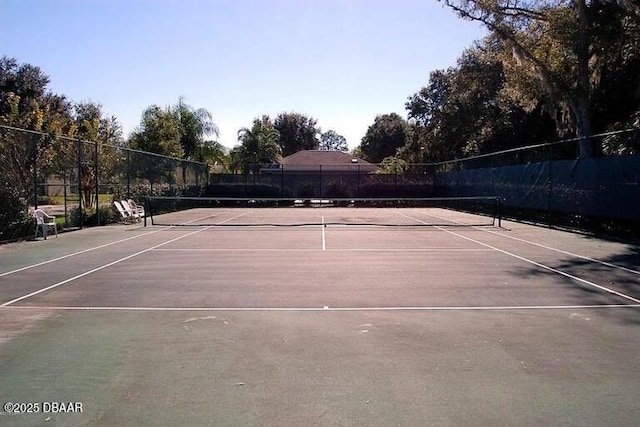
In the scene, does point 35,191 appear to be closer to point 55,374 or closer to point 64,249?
point 64,249

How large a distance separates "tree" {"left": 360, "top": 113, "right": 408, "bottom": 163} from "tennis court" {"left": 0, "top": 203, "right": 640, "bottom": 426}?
3064 inches

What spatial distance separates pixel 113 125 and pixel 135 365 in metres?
42.4

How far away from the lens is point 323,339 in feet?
19.1

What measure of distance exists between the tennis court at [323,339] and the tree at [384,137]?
255ft

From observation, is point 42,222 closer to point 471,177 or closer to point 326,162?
point 471,177

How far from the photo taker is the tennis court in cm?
411

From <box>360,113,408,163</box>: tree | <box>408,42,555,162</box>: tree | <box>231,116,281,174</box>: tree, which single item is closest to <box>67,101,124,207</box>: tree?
<box>408,42,555,162</box>: tree

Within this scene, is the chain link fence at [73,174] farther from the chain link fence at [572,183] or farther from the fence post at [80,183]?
the chain link fence at [572,183]

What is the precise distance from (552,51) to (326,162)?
4240 cm

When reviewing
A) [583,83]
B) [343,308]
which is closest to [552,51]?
[583,83]

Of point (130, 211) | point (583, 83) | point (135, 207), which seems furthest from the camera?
point (135, 207)

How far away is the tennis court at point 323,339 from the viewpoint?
4.11m

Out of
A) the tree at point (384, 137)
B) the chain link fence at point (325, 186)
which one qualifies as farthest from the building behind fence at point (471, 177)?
the tree at point (384, 137)

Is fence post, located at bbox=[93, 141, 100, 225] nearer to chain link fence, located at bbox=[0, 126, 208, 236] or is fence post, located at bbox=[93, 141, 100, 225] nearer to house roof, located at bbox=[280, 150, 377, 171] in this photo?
chain link fence, located at bbox=[0, 126, 208, 236]
